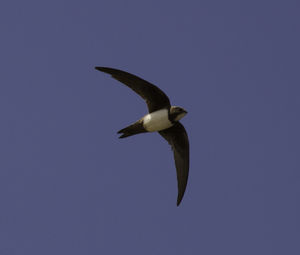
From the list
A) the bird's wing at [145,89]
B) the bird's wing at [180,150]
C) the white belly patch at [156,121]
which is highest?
the bird's wing at [145,89]

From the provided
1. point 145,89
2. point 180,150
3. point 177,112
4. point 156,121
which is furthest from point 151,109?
point 180,150

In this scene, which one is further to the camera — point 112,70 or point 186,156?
point 186,156

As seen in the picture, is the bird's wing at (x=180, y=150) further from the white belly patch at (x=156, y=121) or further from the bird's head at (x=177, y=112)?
the bird's head at (x=177, y=112)

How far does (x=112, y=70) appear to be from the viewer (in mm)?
17328

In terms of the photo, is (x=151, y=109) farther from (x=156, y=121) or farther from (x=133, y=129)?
(x=133, y=129)

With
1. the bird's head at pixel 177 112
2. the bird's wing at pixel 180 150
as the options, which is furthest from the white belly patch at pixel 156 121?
the bird's wing at pixel 180 150

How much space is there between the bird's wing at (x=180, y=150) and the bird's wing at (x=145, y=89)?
991mm

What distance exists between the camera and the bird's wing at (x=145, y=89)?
1741 cm

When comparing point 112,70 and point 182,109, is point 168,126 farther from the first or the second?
point 112,70

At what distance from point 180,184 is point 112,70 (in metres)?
3.37

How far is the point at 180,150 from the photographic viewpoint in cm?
1892

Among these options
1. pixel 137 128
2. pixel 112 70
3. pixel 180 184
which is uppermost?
pixel 112 70

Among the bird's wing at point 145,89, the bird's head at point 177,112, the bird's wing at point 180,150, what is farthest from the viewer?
the bird's wing at point 180,150

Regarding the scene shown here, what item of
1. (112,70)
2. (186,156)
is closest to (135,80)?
(112,70)
